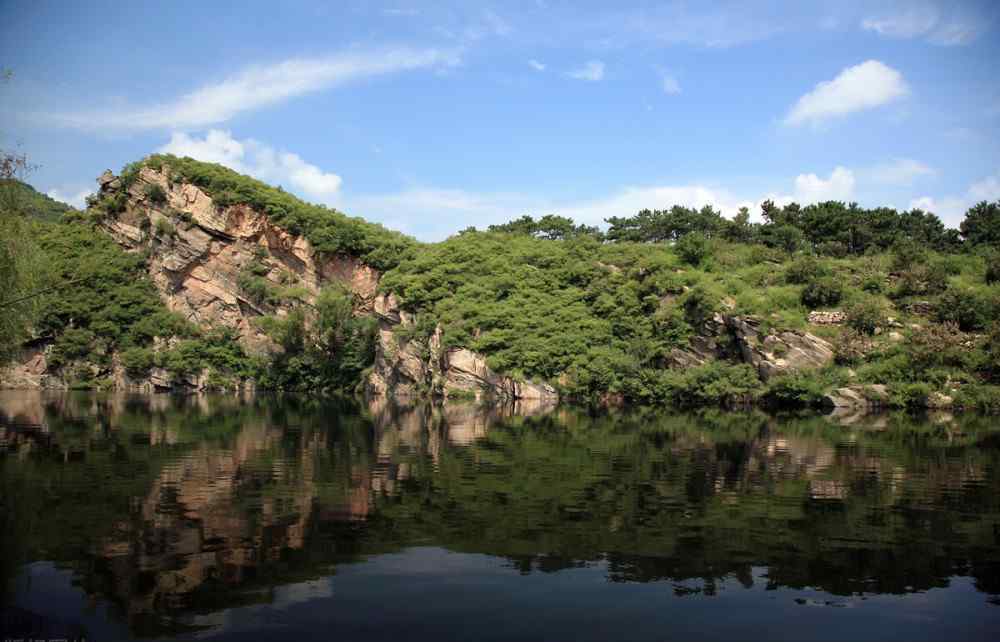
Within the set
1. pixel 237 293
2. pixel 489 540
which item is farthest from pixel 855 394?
pixel 237 293

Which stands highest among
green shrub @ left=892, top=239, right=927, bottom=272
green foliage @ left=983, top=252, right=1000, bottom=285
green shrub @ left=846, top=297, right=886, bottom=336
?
green shrub @ left=892, top=239, right=927, bottom=272

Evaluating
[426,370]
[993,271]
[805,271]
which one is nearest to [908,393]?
[805,271]

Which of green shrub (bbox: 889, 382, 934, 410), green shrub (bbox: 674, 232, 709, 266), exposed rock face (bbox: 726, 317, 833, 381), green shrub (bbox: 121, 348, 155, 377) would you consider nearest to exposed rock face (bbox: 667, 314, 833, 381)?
exposed rock face (bbox: 726, 317, 833, 381)

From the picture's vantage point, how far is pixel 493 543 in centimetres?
1073

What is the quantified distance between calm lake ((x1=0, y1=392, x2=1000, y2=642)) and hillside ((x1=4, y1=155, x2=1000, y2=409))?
2647 centimetres

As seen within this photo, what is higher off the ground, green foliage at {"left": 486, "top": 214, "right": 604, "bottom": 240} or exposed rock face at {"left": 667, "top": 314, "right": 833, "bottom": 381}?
green foliage at {"left": 486, "top": 214, "right": 604, "bottom": 240}

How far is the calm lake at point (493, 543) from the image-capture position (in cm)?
766

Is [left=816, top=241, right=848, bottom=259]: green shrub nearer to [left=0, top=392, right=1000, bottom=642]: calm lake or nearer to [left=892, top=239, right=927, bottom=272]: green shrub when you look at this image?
[left=892, top=239, right=927, bottom=272]: green shrub

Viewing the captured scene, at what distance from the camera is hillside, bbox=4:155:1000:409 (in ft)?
153

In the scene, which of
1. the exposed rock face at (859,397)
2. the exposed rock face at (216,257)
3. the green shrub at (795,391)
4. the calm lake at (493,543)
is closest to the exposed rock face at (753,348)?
the green shrub at (795,391)

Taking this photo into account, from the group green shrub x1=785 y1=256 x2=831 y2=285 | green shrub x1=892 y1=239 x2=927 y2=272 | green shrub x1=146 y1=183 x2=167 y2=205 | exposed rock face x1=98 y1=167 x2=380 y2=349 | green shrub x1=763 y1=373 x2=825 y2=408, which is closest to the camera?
green shrub x1=763 y1=373 x2=825 y2=408

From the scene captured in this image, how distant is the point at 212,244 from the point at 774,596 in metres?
72.3

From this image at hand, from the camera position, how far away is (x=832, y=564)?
9.80 meters

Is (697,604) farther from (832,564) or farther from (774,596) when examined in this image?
(832,564)
